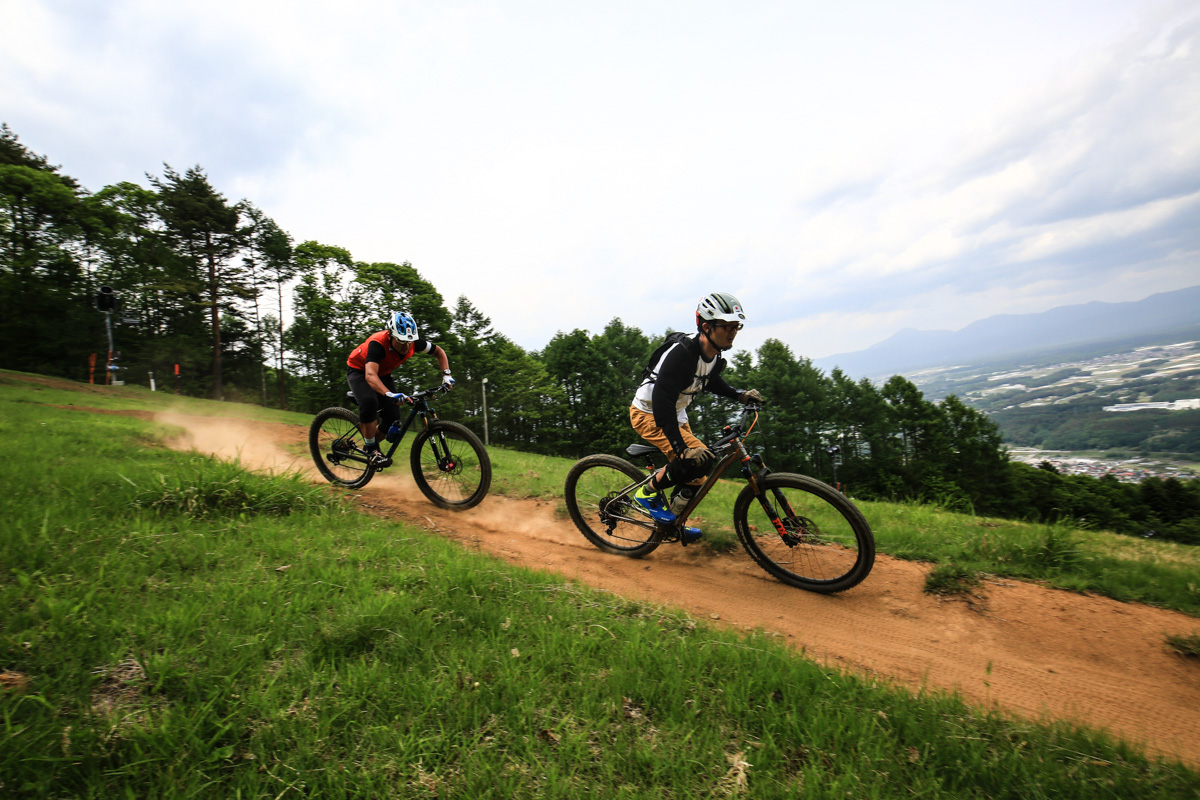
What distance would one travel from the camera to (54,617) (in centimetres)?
270

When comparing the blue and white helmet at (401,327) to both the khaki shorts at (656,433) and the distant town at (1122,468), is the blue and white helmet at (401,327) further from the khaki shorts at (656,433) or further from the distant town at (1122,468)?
the distant town at (1122,468)

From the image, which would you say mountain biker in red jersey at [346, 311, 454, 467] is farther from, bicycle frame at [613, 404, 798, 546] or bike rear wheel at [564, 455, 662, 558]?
bicycle frame at [613, 404, 798, 546]

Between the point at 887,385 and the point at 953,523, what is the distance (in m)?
49.9

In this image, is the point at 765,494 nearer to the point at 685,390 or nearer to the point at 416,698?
the point at 685,390

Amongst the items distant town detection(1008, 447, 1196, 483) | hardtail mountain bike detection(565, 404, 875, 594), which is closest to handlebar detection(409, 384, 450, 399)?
hardtail mountain bike detection(565, 404, 875, 594)

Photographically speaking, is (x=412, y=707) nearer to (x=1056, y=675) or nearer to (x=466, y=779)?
(x=466, y=779)

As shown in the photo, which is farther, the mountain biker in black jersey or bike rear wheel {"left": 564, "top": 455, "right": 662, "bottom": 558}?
bike rear wheel {"left": 564, "top": 455, "right": 662, "bottom": 558}

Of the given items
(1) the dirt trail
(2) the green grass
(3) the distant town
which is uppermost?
(2) the green grass

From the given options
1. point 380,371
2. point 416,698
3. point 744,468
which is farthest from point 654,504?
point 380,371

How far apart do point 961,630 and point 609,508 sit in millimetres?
3418

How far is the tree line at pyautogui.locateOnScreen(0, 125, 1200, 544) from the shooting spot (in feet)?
118

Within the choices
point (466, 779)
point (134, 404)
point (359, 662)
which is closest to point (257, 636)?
point (359, 662)

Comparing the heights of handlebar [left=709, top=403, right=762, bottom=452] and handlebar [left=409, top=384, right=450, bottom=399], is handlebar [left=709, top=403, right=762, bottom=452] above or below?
below

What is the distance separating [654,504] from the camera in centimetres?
556
